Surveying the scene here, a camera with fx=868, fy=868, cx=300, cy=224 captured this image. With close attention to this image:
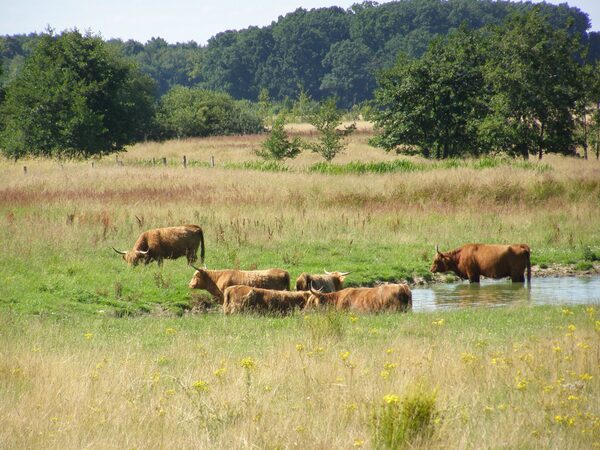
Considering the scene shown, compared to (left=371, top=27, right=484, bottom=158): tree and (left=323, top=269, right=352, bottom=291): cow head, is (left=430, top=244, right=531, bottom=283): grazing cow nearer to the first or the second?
(left=323, top=269, right=352, bottom=291): cow head

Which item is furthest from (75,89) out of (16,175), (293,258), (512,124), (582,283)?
(582,283)

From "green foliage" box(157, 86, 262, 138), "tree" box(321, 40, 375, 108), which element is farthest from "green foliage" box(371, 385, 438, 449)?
"tree" box(321, 40, 375, 108)

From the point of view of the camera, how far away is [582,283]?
60.7 ft

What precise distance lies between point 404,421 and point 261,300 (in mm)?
7367

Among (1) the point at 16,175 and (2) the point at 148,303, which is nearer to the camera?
(2) the point at 148,303

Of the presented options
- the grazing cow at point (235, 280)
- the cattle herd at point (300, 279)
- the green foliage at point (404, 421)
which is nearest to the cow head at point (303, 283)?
the cattle herd at point (300, 279)

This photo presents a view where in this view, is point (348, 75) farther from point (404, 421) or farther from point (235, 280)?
point (404, 421)

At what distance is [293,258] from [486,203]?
31.1 feet

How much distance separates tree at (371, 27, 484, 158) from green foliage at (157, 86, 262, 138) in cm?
3045

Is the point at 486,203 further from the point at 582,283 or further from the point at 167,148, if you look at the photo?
the point at 167,148

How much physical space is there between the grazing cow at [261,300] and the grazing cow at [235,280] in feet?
3.96

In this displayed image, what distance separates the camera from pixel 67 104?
A: 160 ft

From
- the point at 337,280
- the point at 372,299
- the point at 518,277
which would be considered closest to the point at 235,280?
the point at 337,280

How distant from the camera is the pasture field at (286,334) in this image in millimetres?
7094
